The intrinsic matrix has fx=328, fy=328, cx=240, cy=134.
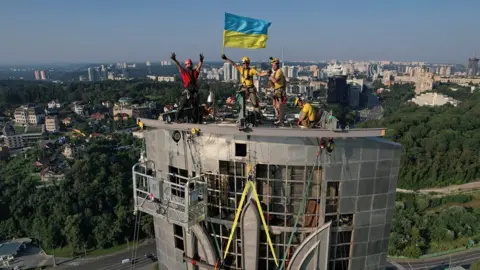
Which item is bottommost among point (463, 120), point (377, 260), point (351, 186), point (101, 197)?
point (101, 197)

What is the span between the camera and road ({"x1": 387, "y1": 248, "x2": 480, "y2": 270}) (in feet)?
106

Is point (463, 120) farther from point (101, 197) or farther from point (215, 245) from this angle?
point (215, 245)

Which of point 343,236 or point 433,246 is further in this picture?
point 433,246

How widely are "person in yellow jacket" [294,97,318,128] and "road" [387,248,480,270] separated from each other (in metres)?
29.1

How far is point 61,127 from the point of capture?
3642 inches

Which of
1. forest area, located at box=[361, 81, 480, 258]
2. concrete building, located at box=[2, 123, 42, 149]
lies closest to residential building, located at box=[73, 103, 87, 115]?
concrete building, located at box=[2, 123, 42, 149]

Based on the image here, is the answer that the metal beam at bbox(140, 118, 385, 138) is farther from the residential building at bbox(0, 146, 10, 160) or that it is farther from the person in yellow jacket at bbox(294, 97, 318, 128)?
the residential building at bbox(0, 146, 10, 160)

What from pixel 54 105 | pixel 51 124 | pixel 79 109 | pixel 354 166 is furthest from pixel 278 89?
pixel 54 105

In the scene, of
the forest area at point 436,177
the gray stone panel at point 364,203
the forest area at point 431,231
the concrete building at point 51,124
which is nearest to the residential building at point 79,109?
the concrete building at point 51,124

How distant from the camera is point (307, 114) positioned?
838 centimetres

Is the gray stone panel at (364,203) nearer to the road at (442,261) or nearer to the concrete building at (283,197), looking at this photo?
the concrete building at (283,197)

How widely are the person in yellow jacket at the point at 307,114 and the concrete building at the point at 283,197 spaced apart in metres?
1.25

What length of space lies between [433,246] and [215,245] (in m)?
36.6

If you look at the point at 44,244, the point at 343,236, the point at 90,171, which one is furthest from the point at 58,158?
the point at 343,236
